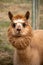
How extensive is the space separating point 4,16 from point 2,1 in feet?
0.79

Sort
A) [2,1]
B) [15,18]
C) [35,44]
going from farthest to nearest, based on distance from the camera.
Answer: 1. [2,1]
2. [35,44]
3. [15,18]

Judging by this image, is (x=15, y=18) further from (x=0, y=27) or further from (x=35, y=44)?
(x=0, y=27)

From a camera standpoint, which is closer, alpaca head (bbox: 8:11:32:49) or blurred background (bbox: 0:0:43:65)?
alpaca head (bbox: 8:11:32:49)

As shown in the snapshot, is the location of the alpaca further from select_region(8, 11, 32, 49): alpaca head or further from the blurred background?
the blurred background

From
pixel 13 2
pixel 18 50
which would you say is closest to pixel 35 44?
pixel 18 50

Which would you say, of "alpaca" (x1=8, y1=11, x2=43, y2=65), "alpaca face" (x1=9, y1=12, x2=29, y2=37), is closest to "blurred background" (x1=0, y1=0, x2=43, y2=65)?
"alpaca" (x1=8, y1=11, x2=43, y2=65)

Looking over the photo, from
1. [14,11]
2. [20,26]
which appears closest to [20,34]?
[20,26]

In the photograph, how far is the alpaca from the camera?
9.52 feet

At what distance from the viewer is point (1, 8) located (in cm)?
378

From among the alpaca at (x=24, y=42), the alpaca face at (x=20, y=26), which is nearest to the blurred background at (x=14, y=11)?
the alpaca at (x=24, y=42)

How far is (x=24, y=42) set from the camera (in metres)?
2.94

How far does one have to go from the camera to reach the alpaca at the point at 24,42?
2.90 meters

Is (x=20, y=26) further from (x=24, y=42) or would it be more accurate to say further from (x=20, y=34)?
(x=24, y=42)

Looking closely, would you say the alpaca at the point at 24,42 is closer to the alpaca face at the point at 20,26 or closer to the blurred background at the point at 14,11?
the alpaca face at the point at 20,26
